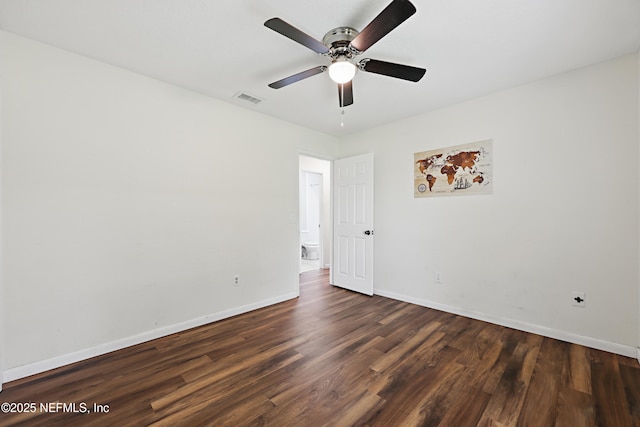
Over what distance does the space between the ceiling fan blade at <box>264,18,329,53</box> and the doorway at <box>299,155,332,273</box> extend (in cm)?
330

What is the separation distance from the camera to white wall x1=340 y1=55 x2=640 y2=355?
91.5 inches

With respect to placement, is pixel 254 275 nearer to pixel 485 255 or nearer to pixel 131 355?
pixel 131 355

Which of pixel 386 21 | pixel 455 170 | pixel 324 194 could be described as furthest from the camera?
pixel 324 194

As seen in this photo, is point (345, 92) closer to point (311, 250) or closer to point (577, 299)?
point (577, 299)

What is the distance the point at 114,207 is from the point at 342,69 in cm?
227

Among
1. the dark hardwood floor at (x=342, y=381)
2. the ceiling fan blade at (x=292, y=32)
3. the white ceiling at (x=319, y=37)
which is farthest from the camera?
the white ceiling at (x=319, y=37)

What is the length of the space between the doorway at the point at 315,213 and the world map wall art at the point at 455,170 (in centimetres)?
198

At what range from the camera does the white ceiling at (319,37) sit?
174 centimetres

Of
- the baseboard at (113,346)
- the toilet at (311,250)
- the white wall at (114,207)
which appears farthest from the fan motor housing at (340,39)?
the toilet at (311,250)

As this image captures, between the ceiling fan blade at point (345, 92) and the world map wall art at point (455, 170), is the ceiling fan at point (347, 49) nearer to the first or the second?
the ceiling fan blade at point (345, 92)

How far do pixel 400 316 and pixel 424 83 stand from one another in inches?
101

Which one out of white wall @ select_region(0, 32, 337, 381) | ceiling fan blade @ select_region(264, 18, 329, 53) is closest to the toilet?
white wall @ select_region(0, 32, 337, 381)

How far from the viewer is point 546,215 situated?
105 inches

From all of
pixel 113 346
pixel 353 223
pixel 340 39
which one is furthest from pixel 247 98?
pixel 113 346
